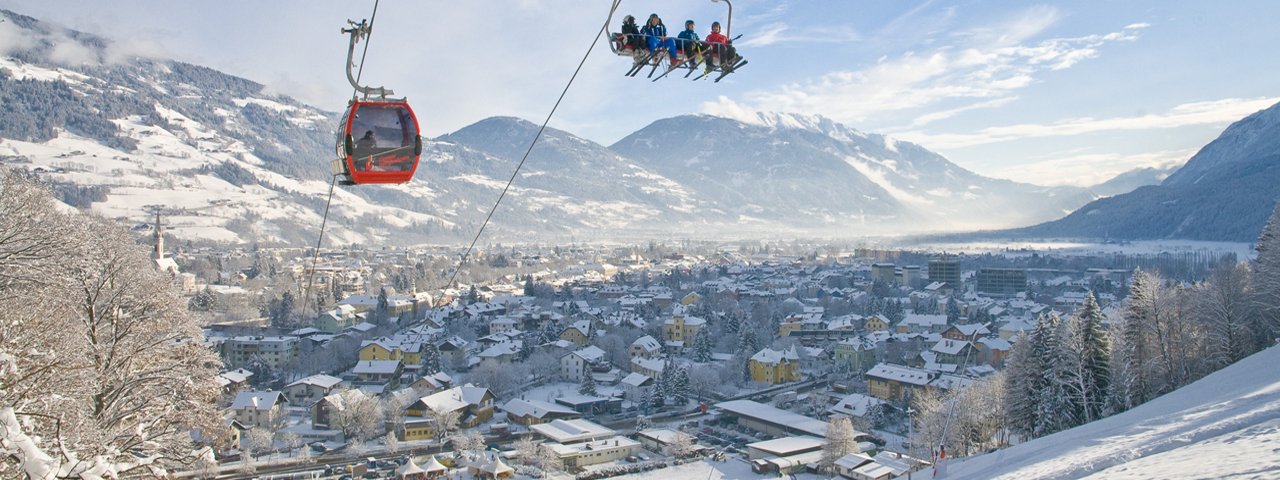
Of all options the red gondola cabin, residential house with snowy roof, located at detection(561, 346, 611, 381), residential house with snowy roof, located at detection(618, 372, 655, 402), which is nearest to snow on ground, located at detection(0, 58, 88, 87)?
residential house with snowy roof, located at detection(561, 346, 611, 381)

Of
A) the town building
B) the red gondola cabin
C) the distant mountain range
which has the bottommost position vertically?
the town building

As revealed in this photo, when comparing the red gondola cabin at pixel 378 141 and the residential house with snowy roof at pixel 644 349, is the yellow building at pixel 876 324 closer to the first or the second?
the residential house with snowy roof at pixel 644 349

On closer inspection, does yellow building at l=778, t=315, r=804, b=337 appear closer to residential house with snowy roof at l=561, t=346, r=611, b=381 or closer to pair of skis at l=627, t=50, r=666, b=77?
residential house with snowy roof at l=561, t=346, r=611, b=381

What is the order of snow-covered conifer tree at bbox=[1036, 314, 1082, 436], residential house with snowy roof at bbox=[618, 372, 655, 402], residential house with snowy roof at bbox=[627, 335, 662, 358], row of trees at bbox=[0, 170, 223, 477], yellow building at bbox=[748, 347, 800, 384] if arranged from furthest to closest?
residential house with snowy roof at bbox=[627, 335, 662, 358] < yellow building at bbox=[748, 347, 800, 384] < residential house with snowy roof at bbox=[618, 372, 655, 402] < snow-covered conifer tree at bbox=[1036, 314, 1082, 436] < row of trees at bbox=[0, 170, 223, 477]

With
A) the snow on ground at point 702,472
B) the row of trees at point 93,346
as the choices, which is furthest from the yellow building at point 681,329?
the row of trees at point 93,346

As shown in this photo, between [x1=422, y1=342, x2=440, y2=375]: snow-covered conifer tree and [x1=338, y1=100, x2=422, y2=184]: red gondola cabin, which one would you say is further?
[x1=422, y1=342, x2=440, y2=375]: snow-covered conifer tree

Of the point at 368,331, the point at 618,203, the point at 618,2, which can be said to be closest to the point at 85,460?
the point at 618,2
